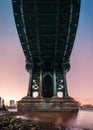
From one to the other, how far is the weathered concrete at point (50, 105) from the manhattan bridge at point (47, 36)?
18.7 ft

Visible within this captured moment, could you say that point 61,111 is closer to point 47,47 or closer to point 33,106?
point 33,106

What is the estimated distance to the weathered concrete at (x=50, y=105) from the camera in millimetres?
70294

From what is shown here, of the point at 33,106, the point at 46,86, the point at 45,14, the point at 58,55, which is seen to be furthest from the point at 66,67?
the point at 45,14

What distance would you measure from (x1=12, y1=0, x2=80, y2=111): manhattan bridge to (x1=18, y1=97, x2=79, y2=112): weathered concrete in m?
5.70

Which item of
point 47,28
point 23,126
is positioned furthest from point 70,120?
point 47,28

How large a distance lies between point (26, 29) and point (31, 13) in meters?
6.60

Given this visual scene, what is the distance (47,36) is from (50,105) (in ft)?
52.9

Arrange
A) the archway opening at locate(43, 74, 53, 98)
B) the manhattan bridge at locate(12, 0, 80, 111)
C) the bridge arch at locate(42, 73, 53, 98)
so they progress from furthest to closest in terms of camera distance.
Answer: the archway opening at locate(43, 74, 53, 98) < the bridge arch at locate(42, 73, 53, 98) < the manhattan bridge at locate(12, 0, 80, 111)

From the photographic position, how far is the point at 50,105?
233ft

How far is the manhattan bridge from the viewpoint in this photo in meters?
63.5

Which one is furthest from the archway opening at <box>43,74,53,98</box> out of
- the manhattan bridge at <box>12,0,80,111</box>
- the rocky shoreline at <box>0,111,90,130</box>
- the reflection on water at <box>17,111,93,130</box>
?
the rocky shoreline at <box>0,111,90,130</box>

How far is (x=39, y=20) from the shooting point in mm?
67938

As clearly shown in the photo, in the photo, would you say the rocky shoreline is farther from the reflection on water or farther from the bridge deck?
the bridge deck

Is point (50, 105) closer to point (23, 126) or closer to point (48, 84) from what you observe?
point (48, 84)
